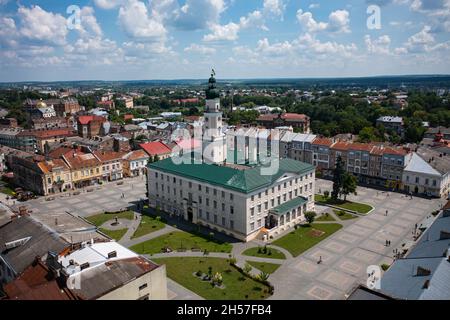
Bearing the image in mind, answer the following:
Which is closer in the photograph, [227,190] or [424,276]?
[424,276]

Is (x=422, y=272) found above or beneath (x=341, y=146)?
beneath

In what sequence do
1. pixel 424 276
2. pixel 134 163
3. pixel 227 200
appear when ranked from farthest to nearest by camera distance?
pixel 134 163, pixel 227 200, pixel 424 276

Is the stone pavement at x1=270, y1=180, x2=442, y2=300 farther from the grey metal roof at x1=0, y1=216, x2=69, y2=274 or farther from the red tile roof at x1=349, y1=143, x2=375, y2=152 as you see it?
the grey metal roof at x1=0, y1=216, x2=69, y2=274

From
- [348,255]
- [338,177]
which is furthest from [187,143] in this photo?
[348,255]

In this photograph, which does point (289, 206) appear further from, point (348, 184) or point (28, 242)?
point (28, 242)

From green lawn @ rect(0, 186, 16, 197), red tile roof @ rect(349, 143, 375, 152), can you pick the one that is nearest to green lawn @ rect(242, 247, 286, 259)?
red tile roof @ rect(349, 143, 375, 152)

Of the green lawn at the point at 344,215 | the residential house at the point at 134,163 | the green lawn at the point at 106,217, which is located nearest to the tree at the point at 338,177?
the green lawn at the point at 344,215
